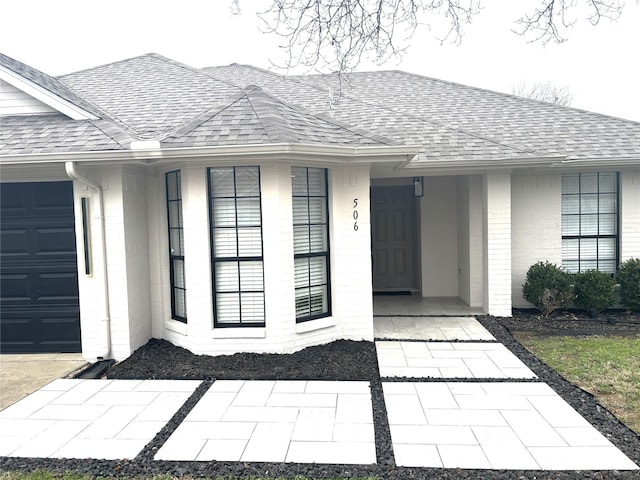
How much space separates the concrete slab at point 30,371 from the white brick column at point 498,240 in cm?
674

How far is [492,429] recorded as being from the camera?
4145mm

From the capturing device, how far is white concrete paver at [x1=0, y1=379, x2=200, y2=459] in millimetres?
3957

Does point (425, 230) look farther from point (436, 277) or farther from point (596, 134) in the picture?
point (596, 134)

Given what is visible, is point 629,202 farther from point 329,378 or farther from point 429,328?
point 329,378

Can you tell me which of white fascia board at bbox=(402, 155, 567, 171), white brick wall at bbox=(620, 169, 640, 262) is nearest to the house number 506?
white fascia board at bbox=(402, 155, 567, 171)

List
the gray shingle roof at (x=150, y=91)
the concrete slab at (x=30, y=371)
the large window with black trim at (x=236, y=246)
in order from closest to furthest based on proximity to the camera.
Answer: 1. the concrete slab at (x=30, y=371)
2. the large window with black trim at (x=236, y=246)
3. the gray shingle roof at (x=150, y=91)

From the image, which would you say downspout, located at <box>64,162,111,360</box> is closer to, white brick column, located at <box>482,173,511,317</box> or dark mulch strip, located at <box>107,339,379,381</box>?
dark mulch strip, located at <box>107,339,379,381</box>

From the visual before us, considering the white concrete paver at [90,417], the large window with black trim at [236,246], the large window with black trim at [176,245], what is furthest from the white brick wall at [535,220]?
the white concrete paver at [90,417]

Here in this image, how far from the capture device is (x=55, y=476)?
3551 millimetres

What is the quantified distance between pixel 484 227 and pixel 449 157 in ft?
4.85

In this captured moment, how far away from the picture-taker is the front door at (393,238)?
1110 cm

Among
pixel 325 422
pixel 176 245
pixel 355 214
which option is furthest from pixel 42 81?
pixel 325 422

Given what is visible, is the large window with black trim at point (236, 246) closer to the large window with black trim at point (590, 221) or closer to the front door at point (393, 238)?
the front door at point (393, 238)

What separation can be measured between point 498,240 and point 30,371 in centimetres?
754
